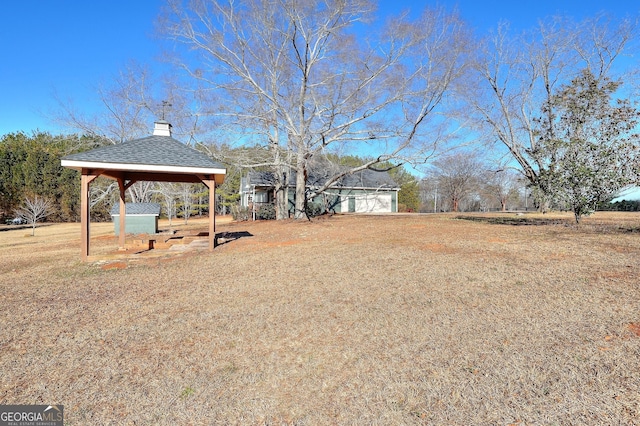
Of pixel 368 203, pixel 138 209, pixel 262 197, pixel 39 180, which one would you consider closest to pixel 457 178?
pixel 368 203

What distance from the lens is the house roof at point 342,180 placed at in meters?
22.5

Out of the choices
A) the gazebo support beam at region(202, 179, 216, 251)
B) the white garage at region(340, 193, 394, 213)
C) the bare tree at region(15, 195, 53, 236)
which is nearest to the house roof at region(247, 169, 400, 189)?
the white garage at region(340, 193, 394, 213)

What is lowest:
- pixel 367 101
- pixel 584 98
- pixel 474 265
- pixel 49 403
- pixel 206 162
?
pixel 49 403

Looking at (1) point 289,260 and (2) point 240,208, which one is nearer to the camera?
(1) point 289,260

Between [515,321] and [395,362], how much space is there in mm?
1574

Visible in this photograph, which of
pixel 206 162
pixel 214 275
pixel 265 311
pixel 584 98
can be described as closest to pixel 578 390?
pixel 265 311

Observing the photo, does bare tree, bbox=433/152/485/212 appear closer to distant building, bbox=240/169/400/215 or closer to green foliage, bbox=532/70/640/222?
distant building, bbox=240/169/400/215

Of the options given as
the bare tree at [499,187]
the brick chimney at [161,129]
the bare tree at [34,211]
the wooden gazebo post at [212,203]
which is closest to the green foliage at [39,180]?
the bare tree at [34,211]

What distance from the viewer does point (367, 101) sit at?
15.1 meters

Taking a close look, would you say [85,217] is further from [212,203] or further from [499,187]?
[499,187]

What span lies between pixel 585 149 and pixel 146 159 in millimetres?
12523

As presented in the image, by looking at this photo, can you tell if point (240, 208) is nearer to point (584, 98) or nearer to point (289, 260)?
point (289, 260)

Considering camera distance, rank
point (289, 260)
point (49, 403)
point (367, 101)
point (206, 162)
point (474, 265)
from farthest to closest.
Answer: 1. point (367, 101)
2. point (206, 162)
3. point (289, 260)
4. point (474, 265)
5. point (49, 403)

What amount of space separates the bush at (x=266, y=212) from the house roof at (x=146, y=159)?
11.9 m
